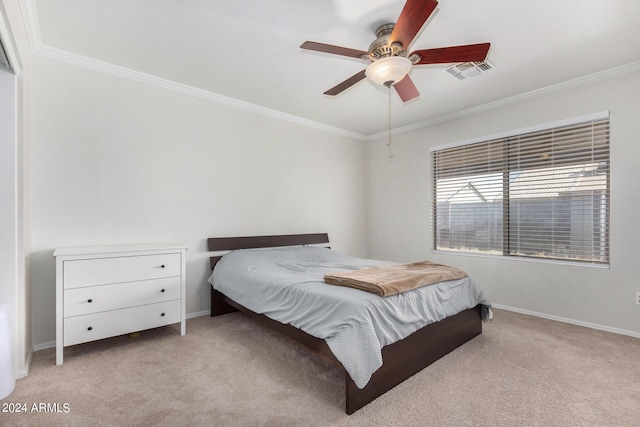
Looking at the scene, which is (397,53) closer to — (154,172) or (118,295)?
(154,172)

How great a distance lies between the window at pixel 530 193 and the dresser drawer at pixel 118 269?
3.35 metres

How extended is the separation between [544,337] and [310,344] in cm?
220

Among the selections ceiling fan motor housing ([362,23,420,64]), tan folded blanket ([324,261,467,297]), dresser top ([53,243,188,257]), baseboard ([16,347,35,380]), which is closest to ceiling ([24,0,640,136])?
ceiling fan motor housing ([362,23,420,64])

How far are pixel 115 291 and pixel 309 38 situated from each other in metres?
2.46

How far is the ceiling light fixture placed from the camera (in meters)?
1.90

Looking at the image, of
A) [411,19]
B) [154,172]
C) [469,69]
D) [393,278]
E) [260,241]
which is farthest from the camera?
[260,241]

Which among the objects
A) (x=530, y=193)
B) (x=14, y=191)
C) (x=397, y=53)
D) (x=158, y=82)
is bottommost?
(x=14, y=191)

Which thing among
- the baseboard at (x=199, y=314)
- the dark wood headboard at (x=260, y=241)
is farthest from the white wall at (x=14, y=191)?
the dark wood headboard at (x=260, y=241)

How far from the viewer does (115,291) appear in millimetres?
2359

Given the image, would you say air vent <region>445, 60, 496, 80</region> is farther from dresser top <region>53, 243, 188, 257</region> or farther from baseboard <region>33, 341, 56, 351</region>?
baseboard <region>33, 341, 56, 351</region>

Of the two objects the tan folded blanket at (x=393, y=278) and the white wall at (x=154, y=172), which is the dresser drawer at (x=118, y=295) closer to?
the white wall at (x=154, y=172)

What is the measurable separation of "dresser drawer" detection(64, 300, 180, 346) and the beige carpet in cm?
17

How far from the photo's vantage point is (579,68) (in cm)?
278

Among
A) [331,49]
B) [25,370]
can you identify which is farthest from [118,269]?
[331,49]
